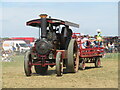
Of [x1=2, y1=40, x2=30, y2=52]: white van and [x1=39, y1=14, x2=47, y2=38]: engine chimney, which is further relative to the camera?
[x1=2, y1=40, x2=30, y2=52]: white van

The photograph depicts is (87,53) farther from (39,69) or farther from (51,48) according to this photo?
(51,48)

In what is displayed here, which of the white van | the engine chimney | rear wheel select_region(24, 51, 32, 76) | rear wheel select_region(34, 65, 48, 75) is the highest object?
the engine chimney

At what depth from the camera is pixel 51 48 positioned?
12398mm

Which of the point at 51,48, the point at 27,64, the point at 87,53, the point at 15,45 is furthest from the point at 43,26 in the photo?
the point at 15,45

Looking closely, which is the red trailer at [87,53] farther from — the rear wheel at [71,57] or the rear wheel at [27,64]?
the rear wheel at [27,64]

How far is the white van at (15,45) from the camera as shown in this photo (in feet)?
131

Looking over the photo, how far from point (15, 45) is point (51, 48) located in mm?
31779

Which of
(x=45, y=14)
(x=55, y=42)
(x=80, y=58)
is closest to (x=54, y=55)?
(x=55, y=42)

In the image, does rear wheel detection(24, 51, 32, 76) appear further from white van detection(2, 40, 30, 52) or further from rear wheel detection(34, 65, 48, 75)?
white van detection(2, 40, 30, 52)

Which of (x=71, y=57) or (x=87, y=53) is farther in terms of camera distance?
(x=87, y=53)

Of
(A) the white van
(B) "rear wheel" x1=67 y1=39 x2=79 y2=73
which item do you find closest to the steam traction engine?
(B) "rear wheel" x1=67 y1=39 x2=79 y2=73

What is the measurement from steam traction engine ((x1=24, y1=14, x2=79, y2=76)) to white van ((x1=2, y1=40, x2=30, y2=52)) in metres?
25.9

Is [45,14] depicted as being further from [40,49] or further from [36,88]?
[36,88]

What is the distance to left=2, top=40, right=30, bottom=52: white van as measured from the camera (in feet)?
131
